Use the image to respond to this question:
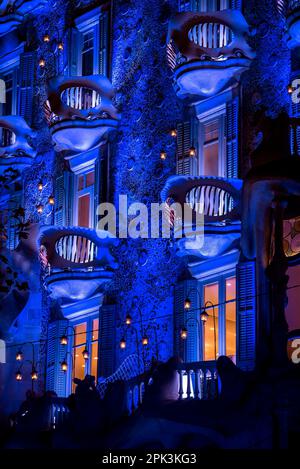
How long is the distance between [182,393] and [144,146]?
7.19m

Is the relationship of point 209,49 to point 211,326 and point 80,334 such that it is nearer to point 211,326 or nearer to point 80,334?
point 211,326

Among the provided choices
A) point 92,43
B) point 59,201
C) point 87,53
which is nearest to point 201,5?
point 92,43

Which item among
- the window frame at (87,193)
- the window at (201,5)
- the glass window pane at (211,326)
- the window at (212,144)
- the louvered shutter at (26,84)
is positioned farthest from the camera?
the louvered shutter at (26,84)

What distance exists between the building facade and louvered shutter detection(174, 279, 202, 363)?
0.03 metres

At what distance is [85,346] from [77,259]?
2.00m

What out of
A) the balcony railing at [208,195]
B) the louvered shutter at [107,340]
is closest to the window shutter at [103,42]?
the balcony railing at [208,195]

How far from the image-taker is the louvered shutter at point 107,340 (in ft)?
89.6

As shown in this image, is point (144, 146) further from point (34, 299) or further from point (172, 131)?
point (34, 299)

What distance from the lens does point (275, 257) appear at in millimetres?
21625

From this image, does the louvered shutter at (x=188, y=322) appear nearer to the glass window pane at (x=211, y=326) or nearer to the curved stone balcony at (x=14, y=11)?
the glass window pane at (x=211, y=326)

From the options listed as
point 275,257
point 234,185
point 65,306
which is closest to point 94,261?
point 65,306

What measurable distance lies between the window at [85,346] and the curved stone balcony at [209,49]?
5.96 m

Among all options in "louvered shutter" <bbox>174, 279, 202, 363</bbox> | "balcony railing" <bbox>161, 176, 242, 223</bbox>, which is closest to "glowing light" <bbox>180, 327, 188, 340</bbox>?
"louvered shutter" <bbox>174, 279, 202, 363</bbox>

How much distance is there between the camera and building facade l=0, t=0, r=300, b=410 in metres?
24.1
